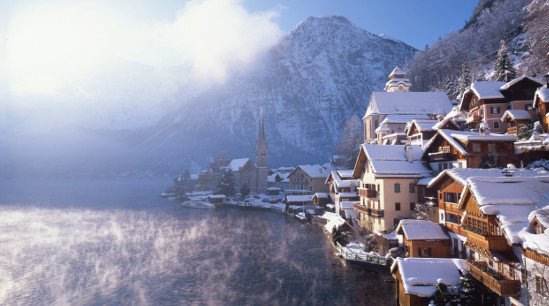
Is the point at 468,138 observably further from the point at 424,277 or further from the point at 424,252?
the point at 424,277

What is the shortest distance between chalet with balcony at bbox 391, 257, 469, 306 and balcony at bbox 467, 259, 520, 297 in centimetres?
145

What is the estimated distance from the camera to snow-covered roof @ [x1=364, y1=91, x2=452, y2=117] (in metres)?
66.5

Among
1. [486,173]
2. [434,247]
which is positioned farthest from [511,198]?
[434,247]

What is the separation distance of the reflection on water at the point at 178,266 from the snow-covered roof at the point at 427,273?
4.46 m

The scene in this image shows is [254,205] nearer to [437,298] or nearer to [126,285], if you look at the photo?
[126,285]

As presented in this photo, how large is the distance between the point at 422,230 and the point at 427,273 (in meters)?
8.29

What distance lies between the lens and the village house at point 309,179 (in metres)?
84.3

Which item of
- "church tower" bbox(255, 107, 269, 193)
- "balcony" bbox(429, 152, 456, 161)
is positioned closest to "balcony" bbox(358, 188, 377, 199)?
"balcony" bbox(429, 152, 456, 161)

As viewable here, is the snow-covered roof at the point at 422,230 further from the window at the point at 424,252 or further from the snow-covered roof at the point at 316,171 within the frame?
the snow-covered roof at the point at 316,171

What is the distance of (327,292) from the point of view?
27.2m

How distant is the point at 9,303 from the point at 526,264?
125ft

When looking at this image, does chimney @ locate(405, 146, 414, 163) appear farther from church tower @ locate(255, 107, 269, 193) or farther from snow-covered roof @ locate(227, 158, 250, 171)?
snow-covered roof @ locate(227, 158, 250, 171)

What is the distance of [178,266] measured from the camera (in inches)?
1432

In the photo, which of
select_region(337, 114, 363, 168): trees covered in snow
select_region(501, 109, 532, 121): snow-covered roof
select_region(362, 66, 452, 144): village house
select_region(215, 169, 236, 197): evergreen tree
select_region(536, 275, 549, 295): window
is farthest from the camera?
select_region(215, 169, 236, 197): evergreen tree
